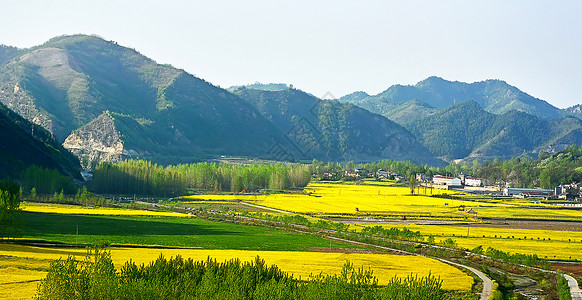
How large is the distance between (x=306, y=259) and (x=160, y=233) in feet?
73.1

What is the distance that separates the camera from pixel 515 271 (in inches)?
2153

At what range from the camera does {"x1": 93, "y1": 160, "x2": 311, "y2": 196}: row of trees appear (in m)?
135

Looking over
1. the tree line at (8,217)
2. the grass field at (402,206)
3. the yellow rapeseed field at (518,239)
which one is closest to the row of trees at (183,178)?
the grass field at (402,206)

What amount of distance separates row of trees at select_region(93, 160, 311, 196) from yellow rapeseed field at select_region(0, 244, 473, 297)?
271 ft

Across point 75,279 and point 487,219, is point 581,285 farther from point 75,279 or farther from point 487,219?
point 487,219

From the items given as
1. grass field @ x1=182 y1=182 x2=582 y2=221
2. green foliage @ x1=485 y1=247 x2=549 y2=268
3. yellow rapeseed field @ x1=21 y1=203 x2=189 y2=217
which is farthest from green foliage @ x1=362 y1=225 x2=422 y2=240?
yellow rapeseed field @ x1=21 y1=203 x2=189 y2=217

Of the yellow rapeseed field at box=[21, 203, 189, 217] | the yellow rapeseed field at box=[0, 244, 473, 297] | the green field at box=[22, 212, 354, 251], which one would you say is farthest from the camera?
the yellow rapeseed field at box=[21, 203, 189, 217]

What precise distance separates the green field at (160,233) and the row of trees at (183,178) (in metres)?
51.1

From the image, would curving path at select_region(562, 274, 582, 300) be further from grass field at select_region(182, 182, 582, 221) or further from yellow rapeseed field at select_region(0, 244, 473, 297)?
grass field at select_region(182, 182, 582, 221)

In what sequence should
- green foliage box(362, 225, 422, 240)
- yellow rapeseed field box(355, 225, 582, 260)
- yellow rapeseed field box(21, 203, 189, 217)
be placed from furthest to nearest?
yellow rapeseed field box(21, 203, 189, 217) → green foliage box(362, 225, 422, 240) → yellow rapeseed field box(355, 225, 582, 260)

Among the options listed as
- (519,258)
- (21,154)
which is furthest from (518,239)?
(21,154)

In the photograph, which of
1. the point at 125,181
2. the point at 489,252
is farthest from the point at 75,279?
the point at 125,181

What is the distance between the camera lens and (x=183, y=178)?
505 feet

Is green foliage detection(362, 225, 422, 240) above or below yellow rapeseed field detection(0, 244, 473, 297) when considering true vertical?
above
